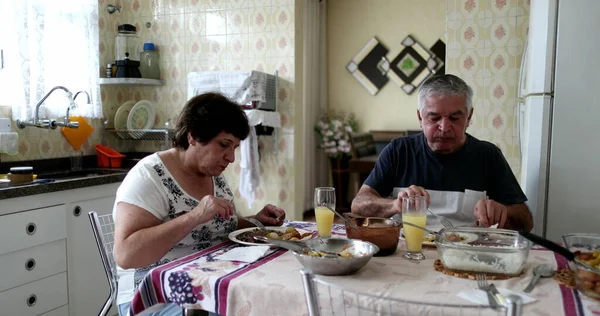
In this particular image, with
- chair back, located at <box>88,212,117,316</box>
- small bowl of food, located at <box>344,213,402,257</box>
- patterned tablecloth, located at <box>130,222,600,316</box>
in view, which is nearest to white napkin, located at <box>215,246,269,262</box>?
patterned tablecloth, located at <box>130,222,600,316</box>

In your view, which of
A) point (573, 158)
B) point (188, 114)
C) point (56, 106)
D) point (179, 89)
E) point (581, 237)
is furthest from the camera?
point (179, 89)

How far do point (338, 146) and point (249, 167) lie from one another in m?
2.27

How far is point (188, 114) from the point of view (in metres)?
1.63

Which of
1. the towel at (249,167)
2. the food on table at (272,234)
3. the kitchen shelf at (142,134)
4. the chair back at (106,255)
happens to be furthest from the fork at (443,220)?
the kitchen shelf at (142,134)

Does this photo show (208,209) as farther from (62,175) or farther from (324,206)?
(62,175)

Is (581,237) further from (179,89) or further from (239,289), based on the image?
(179,89)

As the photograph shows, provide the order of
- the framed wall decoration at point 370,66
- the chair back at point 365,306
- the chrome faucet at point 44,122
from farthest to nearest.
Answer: the framed wall decoration at point 370,66
the chrome faucet at point 44,122
the chair back at point 365,306

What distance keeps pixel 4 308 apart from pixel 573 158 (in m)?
2.59

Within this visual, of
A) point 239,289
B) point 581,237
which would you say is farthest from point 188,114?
point 581,237

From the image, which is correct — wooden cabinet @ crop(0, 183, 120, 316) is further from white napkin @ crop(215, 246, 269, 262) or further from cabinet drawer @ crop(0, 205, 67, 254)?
white napkin @ crop(215, 246, 269, 262)

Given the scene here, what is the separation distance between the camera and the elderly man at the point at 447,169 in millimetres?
1851

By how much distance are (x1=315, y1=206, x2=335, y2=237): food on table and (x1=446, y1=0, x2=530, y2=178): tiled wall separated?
77.8 inches

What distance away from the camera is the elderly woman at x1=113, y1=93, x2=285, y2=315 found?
1404 mm

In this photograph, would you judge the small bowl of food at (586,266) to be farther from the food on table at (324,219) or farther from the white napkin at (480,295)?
the food on table at (324,219)
